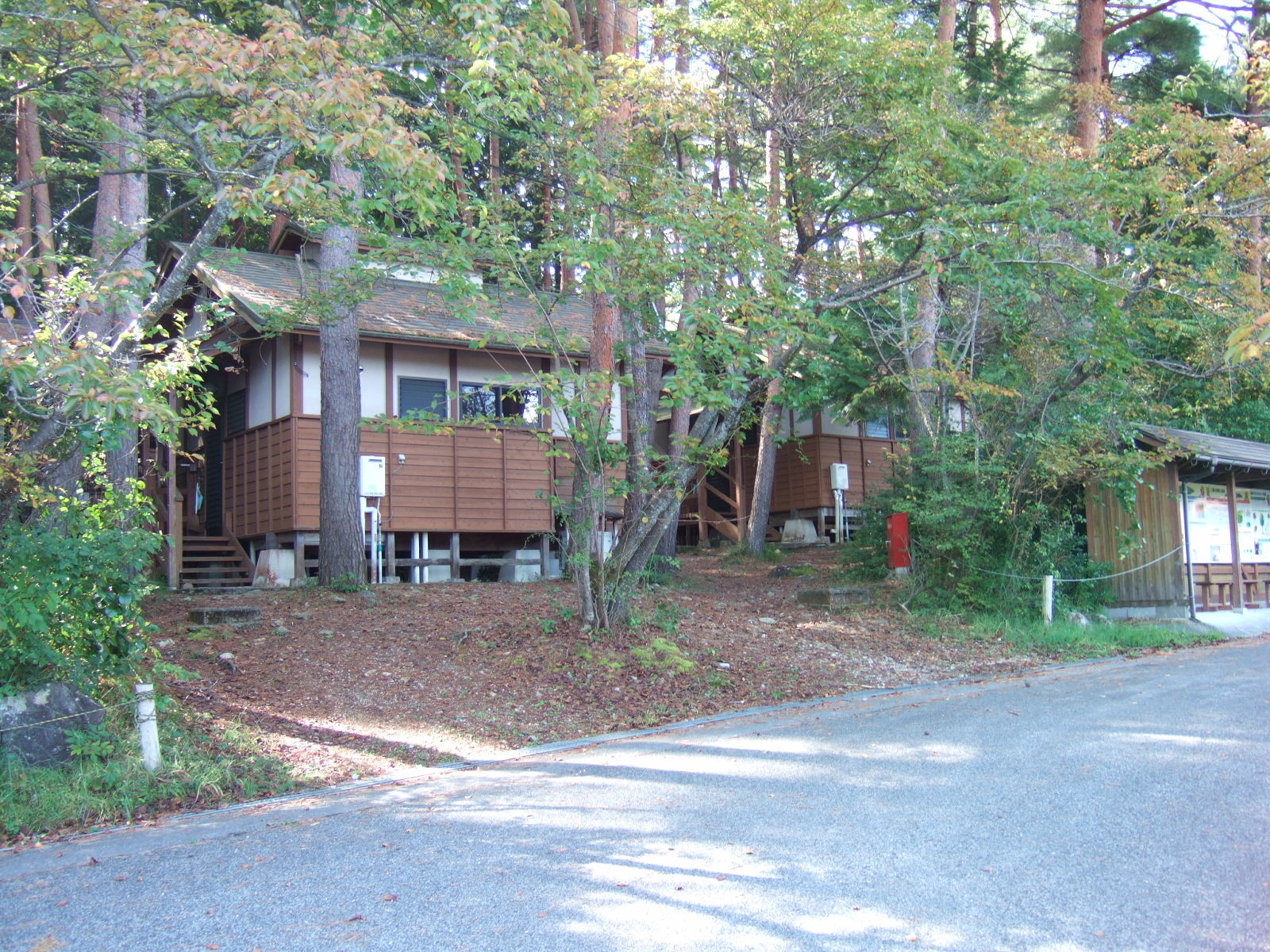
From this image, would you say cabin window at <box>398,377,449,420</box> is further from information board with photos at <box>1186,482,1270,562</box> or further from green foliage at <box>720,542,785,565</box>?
information board with photos at <box>1186,482,1270,562</box>

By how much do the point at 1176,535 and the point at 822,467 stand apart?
1024cm

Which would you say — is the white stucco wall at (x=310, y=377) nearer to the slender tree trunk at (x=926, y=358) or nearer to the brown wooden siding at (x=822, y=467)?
the slender tree trunk at (x=926, y=358)

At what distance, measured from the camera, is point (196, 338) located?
8477mm

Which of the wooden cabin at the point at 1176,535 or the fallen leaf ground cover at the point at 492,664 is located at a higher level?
the wooden cabin at the point at 1176,535

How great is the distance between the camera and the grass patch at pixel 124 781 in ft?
21.8

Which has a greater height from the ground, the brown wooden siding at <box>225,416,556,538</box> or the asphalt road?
the brown wooden siding at <box>225,416,556,538</box>

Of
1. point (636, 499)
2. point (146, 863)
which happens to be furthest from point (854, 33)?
point (146, 863)

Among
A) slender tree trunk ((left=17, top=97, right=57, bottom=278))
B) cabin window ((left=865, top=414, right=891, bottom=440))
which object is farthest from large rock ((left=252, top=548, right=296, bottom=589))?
cabin window ((left=865, top=414, right=891, bottom=440))

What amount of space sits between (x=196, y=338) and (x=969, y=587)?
11.1 meters

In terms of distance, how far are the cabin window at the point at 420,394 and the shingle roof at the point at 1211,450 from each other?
420 inches

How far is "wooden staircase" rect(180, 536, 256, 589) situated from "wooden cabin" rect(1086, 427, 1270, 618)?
13447 millimetres

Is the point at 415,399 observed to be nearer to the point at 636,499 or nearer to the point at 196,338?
the point at 636,499

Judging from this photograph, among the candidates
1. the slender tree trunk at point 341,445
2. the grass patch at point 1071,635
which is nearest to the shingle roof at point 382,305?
the slender tree trunk at point 341,445

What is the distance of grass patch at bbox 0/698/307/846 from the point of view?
21.8 ft
